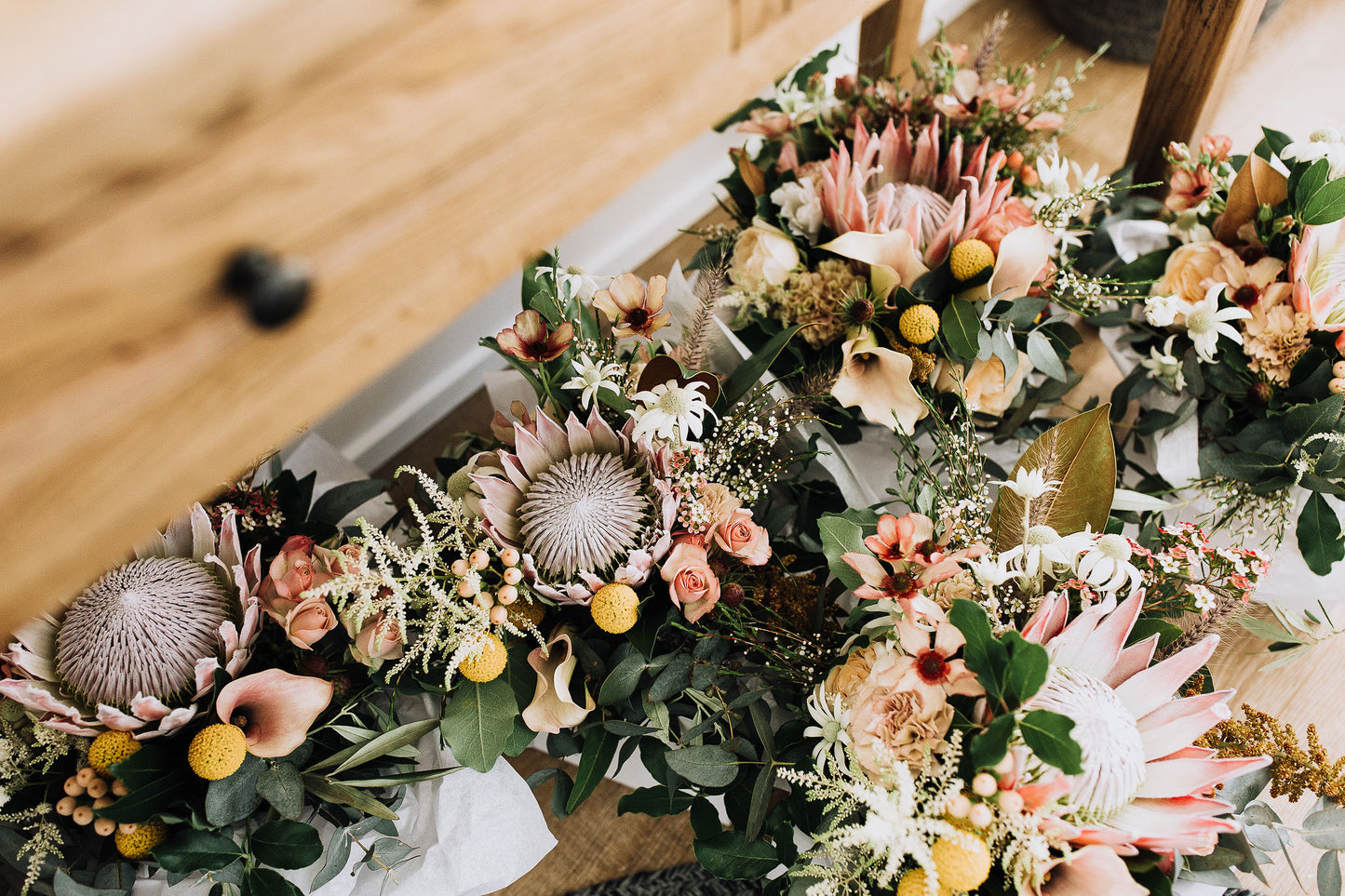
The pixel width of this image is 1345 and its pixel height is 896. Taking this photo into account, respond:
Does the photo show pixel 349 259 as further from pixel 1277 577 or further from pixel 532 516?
pixel 1277 577

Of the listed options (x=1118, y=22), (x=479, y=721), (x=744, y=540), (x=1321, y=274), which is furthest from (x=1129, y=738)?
(x=1118, y=22)

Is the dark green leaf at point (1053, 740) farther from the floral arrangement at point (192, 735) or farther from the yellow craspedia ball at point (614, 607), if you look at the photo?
the floral arrangement at point (192, 735)

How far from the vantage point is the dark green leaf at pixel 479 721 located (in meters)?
0.74

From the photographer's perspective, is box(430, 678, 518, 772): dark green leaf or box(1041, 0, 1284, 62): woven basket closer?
box(430, 678, 518, 772): dark green leaf

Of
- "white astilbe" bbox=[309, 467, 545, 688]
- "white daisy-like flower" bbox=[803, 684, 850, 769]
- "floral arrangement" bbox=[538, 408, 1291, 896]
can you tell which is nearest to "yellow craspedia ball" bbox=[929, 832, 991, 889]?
"floral arrangement" bbox=[538, 408, 1291, 896]

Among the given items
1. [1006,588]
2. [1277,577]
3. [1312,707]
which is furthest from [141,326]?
[1312,707]

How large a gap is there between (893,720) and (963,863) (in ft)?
0.38

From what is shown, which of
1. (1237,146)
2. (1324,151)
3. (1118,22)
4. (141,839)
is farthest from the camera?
(1118,22)

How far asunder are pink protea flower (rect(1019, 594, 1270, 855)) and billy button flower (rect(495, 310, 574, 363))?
0.48 meters

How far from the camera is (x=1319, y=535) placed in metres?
0.88

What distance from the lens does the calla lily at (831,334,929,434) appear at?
2.85 ft

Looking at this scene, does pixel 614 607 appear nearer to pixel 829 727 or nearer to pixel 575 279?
pixel 829 727

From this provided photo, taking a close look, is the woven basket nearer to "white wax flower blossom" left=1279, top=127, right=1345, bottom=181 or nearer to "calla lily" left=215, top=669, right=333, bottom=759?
"white wax flower blossom" left=1279, top=127, right=1345, bottom=181

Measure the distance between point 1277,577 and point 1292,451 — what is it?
194 mm
